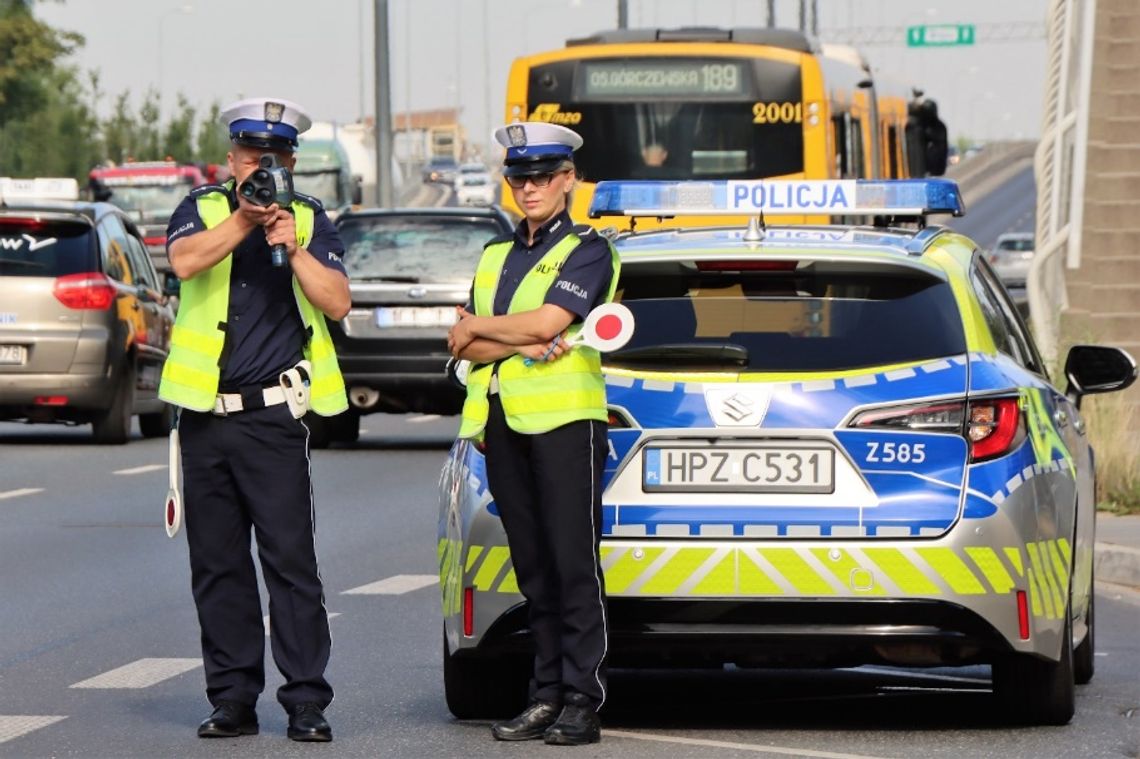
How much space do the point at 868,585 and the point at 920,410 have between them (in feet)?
1.63

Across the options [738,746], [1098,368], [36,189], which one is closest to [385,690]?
[738,746]

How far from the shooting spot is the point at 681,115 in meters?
24.5

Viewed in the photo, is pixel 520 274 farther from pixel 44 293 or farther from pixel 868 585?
pixel 44 293

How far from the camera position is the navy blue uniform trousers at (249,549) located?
7.61 meters

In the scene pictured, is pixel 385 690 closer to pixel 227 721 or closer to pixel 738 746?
pixel 227 721

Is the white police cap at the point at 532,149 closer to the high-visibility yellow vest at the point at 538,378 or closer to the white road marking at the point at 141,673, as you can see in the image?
the high-visibility yellow vest at the point at 538,378

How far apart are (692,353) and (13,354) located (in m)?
13.4

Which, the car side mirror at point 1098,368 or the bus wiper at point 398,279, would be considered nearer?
the car side mirror at point 1098,368

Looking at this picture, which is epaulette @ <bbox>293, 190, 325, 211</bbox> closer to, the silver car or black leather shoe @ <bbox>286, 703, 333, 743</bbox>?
black leather shoe @ <bbox>286, 703, 333, 743</bbox>

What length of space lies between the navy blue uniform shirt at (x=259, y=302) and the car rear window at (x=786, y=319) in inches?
34.0

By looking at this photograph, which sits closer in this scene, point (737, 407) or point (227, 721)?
point (737, 407)

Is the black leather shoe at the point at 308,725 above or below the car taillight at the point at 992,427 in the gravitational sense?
below

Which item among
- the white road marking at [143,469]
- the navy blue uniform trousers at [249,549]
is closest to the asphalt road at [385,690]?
the navy blue uniform trousers at [249,549]

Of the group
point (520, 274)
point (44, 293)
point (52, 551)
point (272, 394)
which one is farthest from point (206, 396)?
point (44, 293)
